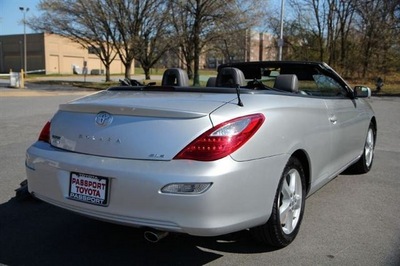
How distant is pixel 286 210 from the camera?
11.6 ft

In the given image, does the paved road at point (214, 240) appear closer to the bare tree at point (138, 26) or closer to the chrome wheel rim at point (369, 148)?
the chrome wheel rim at point (369, 148)

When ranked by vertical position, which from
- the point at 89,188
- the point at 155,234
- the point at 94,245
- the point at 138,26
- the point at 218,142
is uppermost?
the point at 138,26

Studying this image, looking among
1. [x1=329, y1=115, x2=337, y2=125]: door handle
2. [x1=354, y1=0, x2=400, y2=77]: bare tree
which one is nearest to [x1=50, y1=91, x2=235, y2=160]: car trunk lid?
[x1=329, y1=115, x2=337, y2=125]: door handle

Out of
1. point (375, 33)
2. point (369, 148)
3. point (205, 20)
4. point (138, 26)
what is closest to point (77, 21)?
point (138, 26)

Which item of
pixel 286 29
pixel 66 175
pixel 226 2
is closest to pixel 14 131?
pixel 66 175

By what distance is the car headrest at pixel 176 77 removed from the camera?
455 centimetres

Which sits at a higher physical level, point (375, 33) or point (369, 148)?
point (375, 33)

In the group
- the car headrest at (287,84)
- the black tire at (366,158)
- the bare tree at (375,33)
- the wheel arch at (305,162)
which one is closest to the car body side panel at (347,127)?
the black tire at (366,158)

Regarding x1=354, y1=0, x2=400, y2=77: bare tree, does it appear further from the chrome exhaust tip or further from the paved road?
the chrome exhaust tip

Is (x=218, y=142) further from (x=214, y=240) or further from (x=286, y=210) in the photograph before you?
(x=214, y=240)

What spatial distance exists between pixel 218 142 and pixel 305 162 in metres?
1.25

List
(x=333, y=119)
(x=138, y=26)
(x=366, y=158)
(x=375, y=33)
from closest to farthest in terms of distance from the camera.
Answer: (x=333, y=119) < (x=366, y=158) < (x=138, y=26) < (x=375, y=33)

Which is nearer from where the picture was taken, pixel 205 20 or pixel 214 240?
pixel 214 240

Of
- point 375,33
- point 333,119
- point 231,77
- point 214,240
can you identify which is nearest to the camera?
point 214,240
